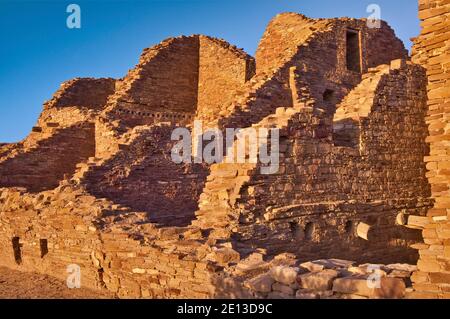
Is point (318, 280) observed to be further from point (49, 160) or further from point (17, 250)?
point (49, 160)

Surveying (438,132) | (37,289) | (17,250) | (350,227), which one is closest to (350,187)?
(350,227)

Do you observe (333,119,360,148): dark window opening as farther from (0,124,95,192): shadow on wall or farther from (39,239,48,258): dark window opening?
(0,124,95,192): shadow on wall

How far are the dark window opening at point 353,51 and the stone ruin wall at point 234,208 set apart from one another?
2.25ft

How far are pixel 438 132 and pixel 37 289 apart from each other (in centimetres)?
703

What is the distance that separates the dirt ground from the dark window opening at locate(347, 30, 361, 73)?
10064 mm

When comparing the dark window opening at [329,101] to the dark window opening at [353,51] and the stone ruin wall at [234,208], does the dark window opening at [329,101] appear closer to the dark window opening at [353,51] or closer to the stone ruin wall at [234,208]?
the stone ruin wall at [234,208]

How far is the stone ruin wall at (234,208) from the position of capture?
6699 millimetres

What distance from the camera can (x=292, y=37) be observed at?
13898mm

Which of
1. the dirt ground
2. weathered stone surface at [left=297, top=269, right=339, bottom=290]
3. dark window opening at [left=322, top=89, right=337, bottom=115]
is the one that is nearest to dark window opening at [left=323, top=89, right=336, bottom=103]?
dark window opening at [left=322, top=89, right=337, bottom=115]

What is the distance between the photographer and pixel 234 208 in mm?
7539

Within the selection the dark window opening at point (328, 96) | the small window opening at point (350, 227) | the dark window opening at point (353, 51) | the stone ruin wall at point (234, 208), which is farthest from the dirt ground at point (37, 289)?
the dark window opening at point (353, 51)

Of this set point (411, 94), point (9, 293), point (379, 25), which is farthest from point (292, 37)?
point (9, 293)

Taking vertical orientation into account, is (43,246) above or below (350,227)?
below
